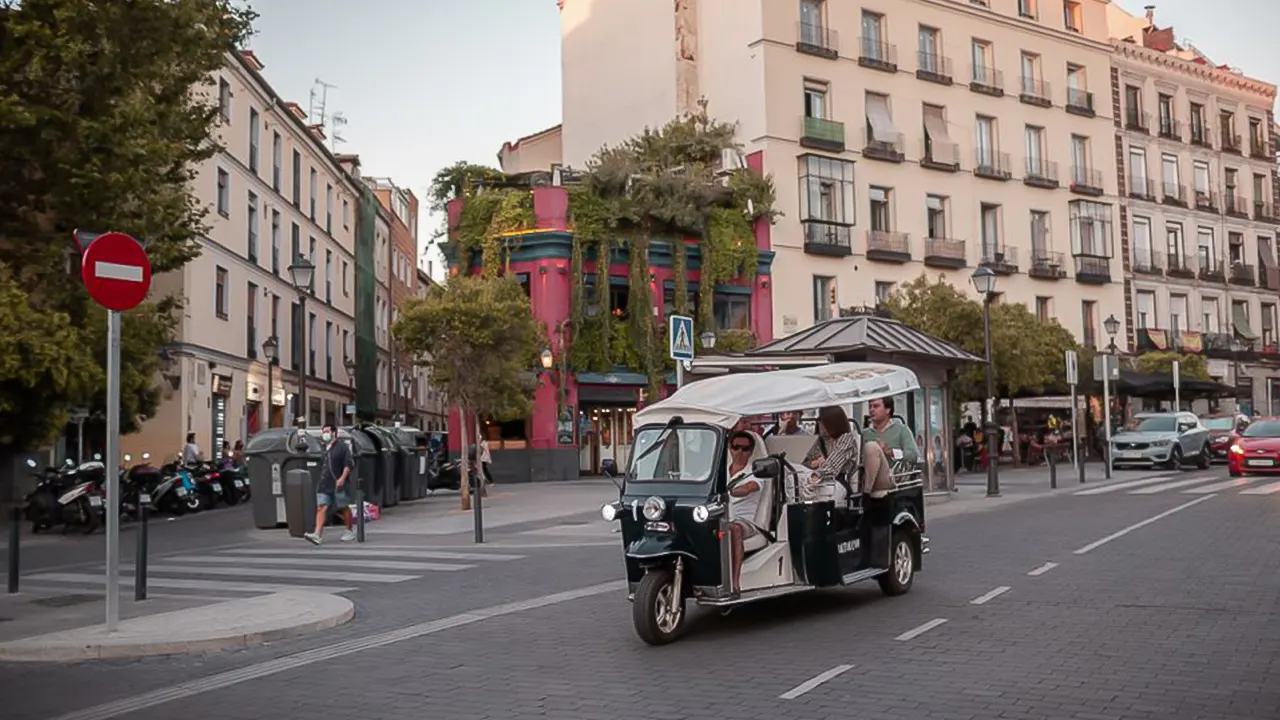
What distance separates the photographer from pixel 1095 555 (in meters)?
13.6

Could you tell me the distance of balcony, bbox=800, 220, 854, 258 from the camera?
41.8 m

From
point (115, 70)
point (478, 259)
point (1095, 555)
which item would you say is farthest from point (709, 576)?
point (478, 259)

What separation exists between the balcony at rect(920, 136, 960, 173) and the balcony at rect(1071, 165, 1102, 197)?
6981 mm

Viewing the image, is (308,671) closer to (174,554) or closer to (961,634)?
(961,634)

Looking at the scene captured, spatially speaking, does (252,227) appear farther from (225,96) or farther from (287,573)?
(287,573)

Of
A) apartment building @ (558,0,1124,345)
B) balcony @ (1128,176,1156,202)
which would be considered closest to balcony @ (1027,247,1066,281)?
apartment building @ (558,0,1124,345)

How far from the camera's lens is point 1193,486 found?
26203 millimetres

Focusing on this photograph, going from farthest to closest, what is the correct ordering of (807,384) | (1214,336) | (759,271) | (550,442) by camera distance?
(1214,336)
(759,271)
(550,442)
(807,384)

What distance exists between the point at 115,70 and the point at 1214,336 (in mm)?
49901

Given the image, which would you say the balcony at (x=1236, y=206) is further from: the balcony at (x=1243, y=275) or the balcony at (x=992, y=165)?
the balcony at (x=992, y=165)

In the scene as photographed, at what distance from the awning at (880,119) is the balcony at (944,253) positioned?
13.6ft

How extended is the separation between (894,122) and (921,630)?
3828 centimetres

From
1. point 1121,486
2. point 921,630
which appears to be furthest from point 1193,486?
point 921,630

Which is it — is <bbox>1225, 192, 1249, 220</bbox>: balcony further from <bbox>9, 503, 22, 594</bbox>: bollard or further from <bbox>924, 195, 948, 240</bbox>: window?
<bbox>9, 503, 22, 594</bbox>: bollard
